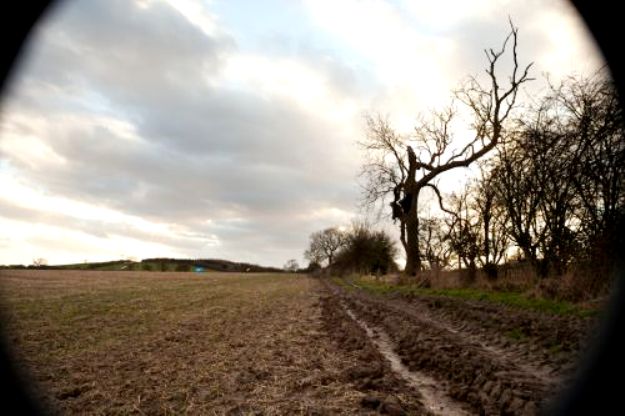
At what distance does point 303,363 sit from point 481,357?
9.52 feet

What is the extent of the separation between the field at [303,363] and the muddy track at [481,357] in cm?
3

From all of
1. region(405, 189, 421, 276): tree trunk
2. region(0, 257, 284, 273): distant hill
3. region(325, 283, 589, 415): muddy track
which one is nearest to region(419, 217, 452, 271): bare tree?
region(405, 189, 421, 276): tree trunk

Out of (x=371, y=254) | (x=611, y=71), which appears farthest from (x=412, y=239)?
(x=371, y=254)

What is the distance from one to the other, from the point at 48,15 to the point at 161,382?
483 centimetres

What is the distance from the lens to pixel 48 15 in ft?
14.1

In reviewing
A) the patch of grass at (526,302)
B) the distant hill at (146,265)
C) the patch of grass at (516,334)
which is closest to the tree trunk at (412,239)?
the patch of grass at (526,302)

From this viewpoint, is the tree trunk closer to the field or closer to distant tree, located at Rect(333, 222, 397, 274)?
the field

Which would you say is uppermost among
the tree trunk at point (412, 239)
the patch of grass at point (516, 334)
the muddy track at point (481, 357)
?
the tree trunk at point (412, 239)

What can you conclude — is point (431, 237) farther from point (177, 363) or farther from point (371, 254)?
point (177, 363)

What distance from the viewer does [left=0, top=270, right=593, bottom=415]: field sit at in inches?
207

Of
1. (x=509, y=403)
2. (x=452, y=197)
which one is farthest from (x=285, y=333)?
(x=452, y=197)

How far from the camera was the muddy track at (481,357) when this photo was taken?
5156 mm

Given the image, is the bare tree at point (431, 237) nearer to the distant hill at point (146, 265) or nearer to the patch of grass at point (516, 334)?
the patch of grass at point (516, 334)

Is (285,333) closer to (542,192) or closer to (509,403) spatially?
(509,403)
